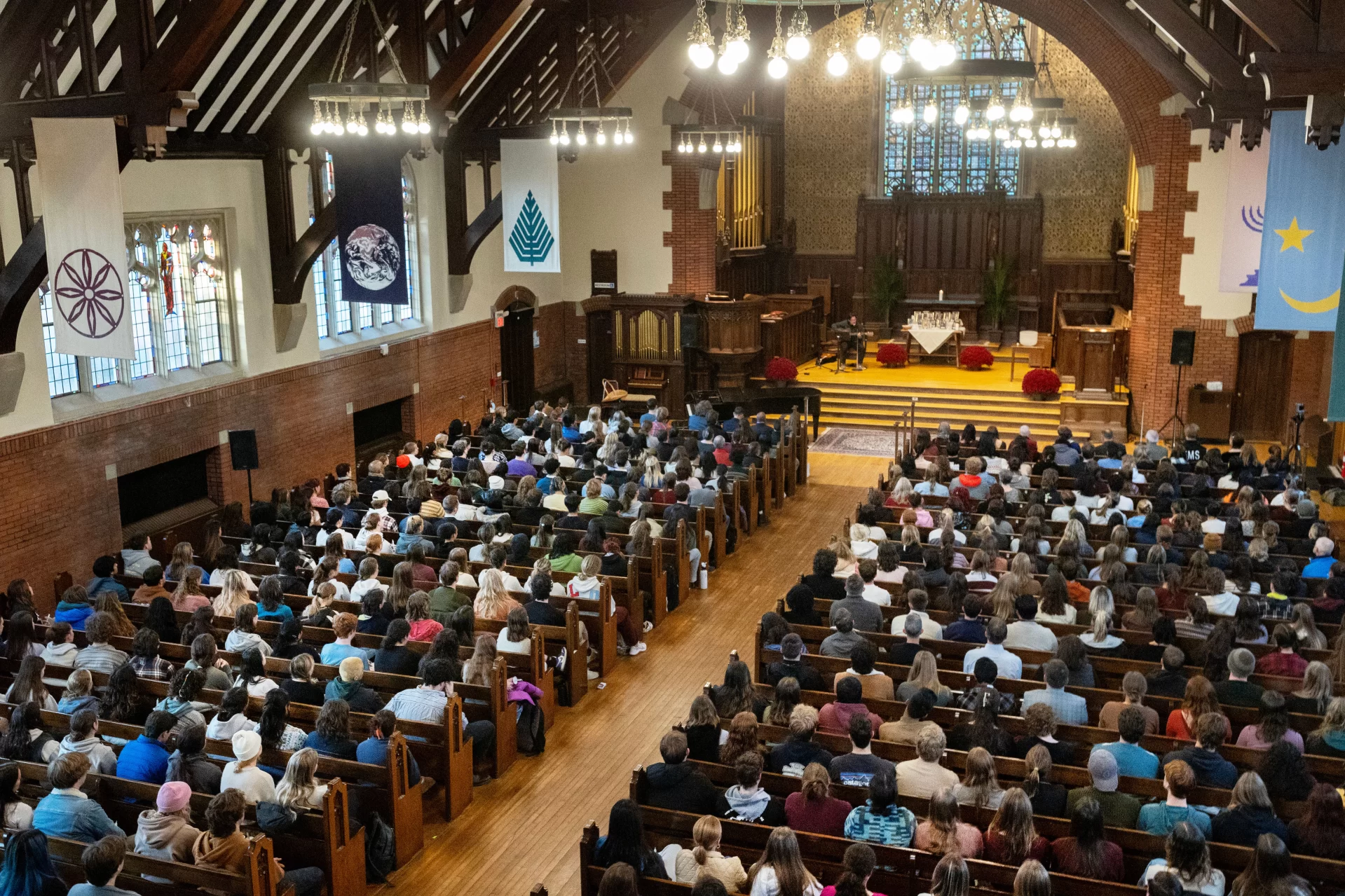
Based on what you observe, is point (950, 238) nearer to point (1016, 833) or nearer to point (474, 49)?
point (474, 49)

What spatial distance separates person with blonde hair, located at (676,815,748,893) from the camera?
6117mm

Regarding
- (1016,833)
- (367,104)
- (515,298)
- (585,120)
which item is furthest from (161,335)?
(1016,833)

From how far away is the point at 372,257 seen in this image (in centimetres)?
1423

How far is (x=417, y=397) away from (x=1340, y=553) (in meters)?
12.9

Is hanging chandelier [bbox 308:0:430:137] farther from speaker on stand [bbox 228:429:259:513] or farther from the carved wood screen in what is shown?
the carved wood screen

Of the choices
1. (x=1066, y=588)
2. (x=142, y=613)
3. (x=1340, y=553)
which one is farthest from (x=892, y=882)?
(x=1340, y=553)

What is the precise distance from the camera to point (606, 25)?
19.5 metres

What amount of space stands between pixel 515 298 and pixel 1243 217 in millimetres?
12085

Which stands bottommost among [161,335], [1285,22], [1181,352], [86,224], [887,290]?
[1181,352]

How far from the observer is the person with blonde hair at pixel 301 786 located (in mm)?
6953

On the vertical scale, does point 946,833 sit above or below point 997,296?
below

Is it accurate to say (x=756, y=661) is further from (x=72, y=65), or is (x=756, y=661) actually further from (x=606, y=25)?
(x=606, y=25)

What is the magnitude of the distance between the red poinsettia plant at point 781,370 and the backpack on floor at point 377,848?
15.6 metres

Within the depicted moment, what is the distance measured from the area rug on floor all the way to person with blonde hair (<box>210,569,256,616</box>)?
38.1 feet
